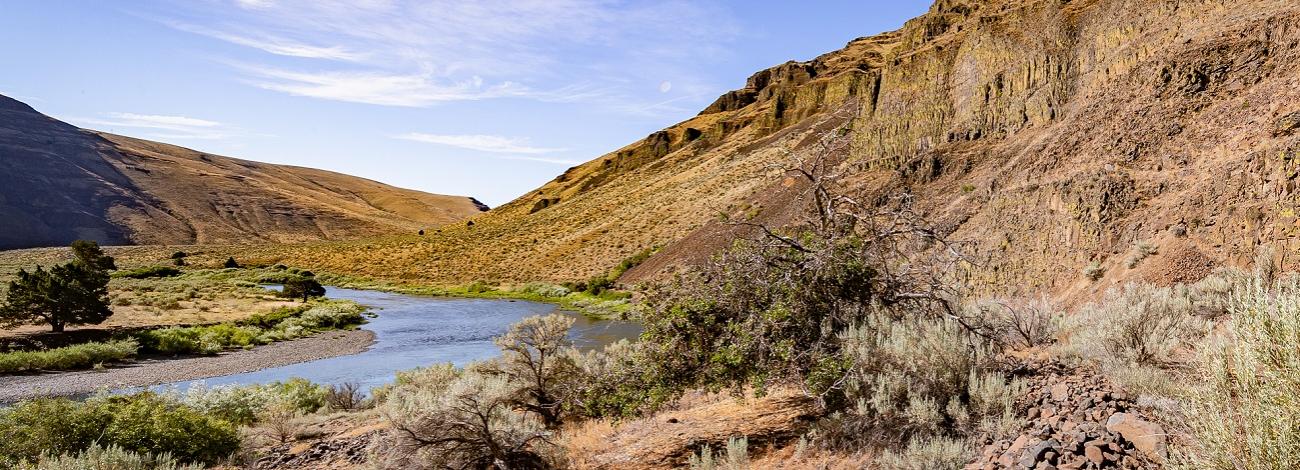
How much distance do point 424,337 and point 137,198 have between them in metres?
130

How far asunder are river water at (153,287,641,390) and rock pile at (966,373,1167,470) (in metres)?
17.3

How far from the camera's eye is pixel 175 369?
22.8 metres

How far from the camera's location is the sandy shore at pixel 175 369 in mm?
19498

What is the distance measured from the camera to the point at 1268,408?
287 cm

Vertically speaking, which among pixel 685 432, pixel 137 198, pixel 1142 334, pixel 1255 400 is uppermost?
pixel 137 198

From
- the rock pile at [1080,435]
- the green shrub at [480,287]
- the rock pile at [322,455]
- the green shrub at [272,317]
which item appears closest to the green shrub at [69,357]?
the green shrub at [272,317]

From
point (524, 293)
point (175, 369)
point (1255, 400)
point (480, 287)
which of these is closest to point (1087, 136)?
point (1255, 400)

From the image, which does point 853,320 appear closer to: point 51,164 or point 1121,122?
point 1121,122

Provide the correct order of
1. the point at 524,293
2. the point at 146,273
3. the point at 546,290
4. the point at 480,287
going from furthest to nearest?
1. the point at 146,273
2. the point at 480,287
3. the point at 524,293
4. the point at 546,290

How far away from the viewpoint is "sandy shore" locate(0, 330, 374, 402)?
1950 cm

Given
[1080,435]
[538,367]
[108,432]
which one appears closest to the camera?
[1080,435]

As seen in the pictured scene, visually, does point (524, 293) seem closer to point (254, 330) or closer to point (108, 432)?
point (254, 330)

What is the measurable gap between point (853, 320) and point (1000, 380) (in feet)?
6.00

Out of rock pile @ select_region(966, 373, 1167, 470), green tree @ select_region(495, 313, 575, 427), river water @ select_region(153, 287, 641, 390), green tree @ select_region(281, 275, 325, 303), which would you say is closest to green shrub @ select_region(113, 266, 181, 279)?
green tree @ select_region(281, 275, 325, 303)
